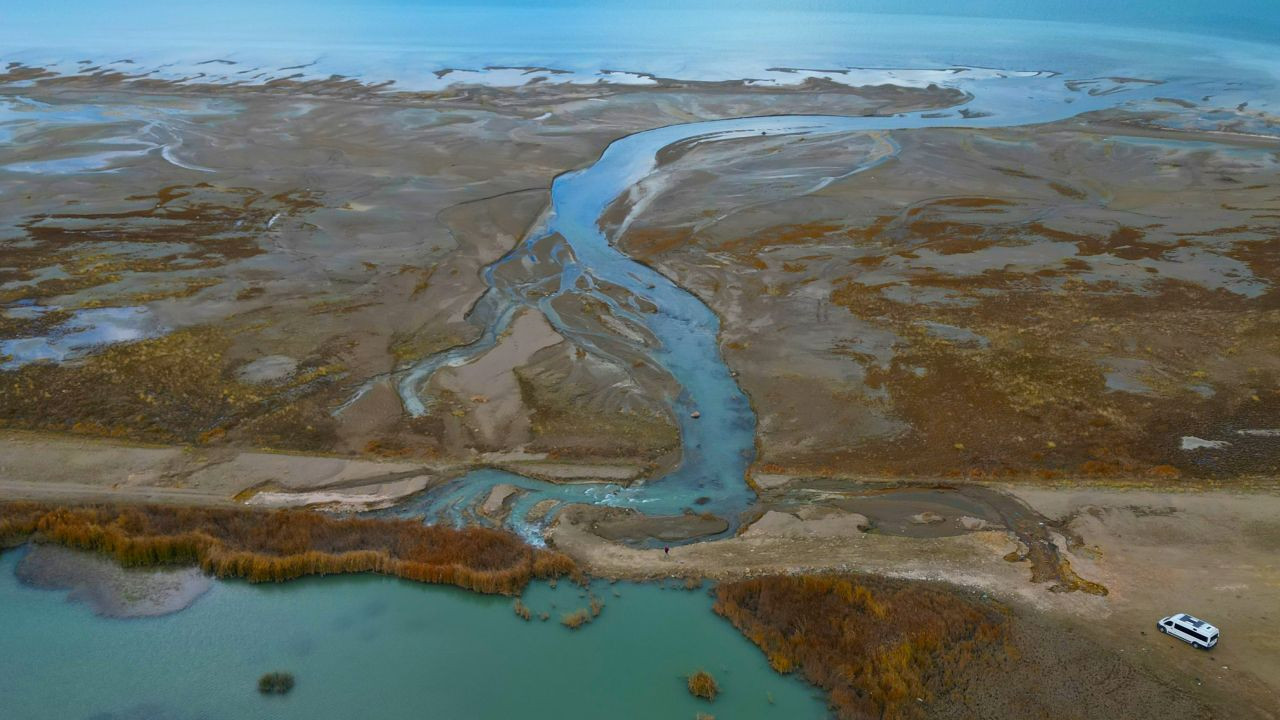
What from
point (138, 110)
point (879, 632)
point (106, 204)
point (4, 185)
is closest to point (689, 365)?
point (879, 632)

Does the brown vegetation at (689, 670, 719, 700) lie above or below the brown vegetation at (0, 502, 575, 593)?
below

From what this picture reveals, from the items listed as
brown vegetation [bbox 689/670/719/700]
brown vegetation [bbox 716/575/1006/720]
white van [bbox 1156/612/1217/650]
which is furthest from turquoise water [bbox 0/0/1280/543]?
white van [bbox 1156/612/1217/650]

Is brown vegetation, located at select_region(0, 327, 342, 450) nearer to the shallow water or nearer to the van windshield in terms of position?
the shallow water

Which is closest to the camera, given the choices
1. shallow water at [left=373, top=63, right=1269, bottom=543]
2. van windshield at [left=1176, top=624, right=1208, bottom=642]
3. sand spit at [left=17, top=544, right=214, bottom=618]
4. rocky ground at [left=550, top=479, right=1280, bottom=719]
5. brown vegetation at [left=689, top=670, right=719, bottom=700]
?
rocky ground at [left=550, top=479, right=1280, bottom=719]

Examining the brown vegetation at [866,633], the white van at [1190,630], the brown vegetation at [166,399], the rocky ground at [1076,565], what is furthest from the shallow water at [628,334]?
the white van at [1190,630]

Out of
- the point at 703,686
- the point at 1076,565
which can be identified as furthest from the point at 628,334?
the point at 1076,565

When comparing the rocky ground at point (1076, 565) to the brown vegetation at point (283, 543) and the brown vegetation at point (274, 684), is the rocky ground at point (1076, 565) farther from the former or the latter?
the brown vegetation at point (274, 684)
